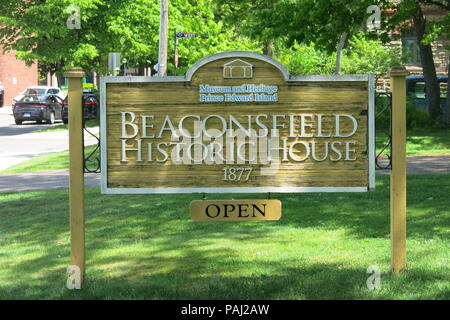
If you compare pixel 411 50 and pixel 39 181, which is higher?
pixel 411 50

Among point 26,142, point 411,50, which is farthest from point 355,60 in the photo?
point 26,142

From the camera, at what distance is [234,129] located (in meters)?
6.65

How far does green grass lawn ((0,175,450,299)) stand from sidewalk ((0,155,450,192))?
8.51 feet

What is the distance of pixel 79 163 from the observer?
21.6ft

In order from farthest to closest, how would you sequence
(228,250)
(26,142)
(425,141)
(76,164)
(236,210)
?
(26,142) < (425,141) < (228,250) < (236,210) < (76,164)

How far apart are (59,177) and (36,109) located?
75.1 feet

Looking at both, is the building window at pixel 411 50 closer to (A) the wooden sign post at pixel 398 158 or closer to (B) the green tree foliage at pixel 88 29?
(B) the green tree foliage at pixel 88 29

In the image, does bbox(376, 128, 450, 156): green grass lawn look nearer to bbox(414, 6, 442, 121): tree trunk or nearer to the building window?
bbox(414, 6, 442, 121): tree trunk

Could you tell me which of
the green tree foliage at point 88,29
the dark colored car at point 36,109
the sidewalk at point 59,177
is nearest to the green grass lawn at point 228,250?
the sidewalk at point 59,177

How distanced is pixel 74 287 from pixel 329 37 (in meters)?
13.3

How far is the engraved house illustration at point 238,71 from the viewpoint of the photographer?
6.62 meters

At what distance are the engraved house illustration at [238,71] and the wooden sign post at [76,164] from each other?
1.12 metres

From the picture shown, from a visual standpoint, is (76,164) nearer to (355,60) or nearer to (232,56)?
(232,56)
